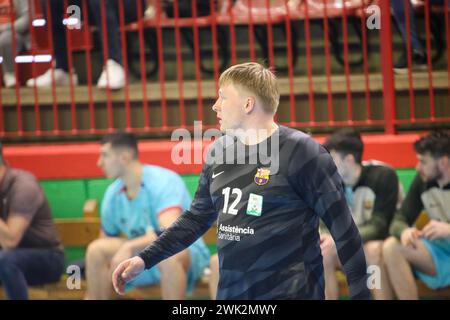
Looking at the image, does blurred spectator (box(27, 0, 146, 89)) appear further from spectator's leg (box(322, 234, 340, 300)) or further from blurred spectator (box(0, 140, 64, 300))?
Result: spectator's leg (box(322, 234, 340, 300))

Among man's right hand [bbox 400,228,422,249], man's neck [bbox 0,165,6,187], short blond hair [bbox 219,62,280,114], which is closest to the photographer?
short blond hair [bbox 219,62,280,114]

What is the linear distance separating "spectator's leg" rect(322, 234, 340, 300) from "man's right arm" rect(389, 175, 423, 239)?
0.38 meters

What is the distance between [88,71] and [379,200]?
2077mm

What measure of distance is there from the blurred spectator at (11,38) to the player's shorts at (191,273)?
177cm

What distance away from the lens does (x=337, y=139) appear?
541 centimetres

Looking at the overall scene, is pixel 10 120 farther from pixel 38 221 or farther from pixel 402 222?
pixel 402 222

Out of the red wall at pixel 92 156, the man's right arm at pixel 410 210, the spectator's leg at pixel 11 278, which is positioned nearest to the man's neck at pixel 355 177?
the man's right arm at pixel 410 210

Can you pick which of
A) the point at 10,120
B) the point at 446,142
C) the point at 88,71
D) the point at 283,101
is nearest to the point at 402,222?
the point at 446,142

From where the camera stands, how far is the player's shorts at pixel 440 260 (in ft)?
17.6

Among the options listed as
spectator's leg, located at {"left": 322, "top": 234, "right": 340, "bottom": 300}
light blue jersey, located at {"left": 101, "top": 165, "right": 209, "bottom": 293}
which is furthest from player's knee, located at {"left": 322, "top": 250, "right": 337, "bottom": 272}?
light blue jersey, located at {"left": 101, "top": 165, "right": 209, "bottom": 293}

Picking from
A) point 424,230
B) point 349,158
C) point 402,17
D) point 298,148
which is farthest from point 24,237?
point 298,148

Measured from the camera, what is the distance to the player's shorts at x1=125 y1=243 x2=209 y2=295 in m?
5.54

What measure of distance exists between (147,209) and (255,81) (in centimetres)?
243

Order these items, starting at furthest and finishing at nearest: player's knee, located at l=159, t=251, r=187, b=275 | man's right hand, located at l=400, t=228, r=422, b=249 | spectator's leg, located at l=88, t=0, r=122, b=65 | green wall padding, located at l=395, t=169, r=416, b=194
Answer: spectator's leg, located at l=88, t=0, r=122, b=65 → green wall padding, located at l=395, t=169, r=416, b=194 → player's knee, located at l=159, t=251, r=187, b=275 → man's right hand, located at l=400, t=228, r=422, b=249
